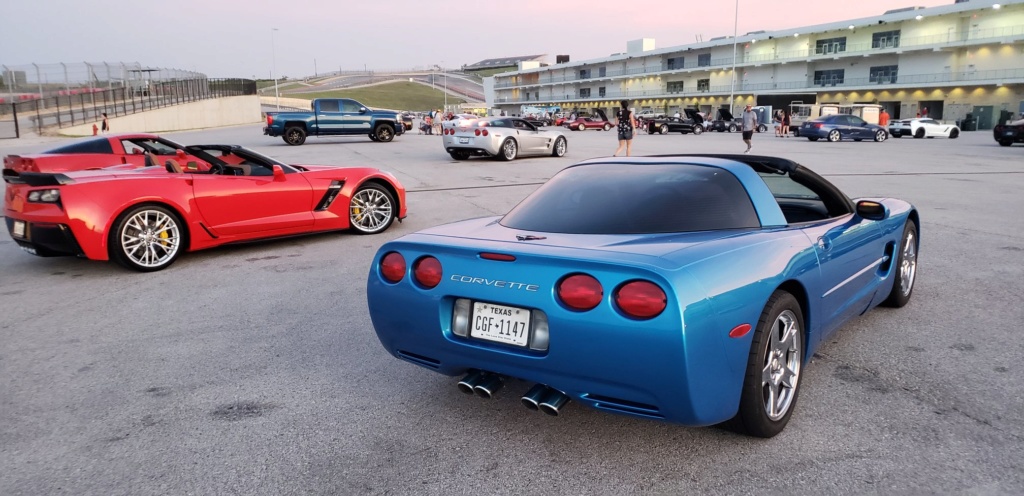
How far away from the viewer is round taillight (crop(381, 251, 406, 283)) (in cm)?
327

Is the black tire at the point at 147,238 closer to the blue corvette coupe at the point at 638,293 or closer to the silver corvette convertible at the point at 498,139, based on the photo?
the blue corvette coupe at the point at 638,293

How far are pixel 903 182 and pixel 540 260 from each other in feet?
43.8

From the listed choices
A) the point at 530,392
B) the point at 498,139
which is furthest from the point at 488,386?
the point at 498,139

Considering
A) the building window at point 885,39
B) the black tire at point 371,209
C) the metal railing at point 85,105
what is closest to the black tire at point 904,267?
the black tire at point 371,209

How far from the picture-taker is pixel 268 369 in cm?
404

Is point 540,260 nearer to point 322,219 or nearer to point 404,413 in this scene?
point 404,413

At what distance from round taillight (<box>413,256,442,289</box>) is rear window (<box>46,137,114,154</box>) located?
10065 mm

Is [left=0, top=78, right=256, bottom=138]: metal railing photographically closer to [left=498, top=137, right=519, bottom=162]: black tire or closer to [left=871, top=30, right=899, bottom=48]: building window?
[left=498, top=137, right=519, bottom=162]: black tire

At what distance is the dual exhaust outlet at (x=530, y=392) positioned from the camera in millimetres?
2828

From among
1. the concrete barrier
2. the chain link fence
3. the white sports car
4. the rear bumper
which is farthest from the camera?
the concrete barrier

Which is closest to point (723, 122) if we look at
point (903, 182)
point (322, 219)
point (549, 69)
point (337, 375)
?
point (903, 182)

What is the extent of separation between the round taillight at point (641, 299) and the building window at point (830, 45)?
68145 millimetres

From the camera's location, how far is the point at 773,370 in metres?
3.06

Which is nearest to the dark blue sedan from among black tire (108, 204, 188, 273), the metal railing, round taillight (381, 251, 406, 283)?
black tire (108, 204, 188, 273)
